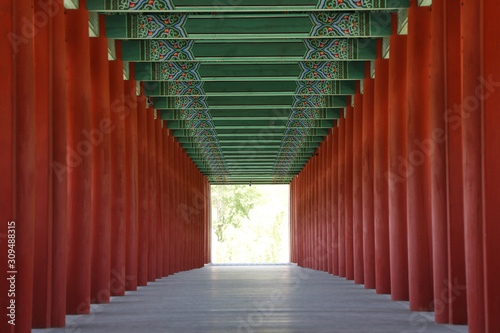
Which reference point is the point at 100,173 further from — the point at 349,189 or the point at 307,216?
the point at 307,216

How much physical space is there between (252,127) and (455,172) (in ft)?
49.9

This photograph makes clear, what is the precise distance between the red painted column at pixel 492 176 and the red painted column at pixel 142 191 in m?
11.7

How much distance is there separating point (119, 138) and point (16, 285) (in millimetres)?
6999

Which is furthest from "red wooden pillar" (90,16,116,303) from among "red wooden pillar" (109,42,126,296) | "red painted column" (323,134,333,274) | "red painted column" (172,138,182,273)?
"red painted column" (172,138,182,273)

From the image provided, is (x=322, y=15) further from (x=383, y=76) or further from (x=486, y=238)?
(x=486, y=238)

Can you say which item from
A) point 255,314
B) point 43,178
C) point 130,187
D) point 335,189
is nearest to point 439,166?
point 255,314

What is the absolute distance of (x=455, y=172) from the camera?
918 cm

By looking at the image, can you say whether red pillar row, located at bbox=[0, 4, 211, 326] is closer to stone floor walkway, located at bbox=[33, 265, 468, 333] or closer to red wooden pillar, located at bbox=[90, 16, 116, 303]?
red wooden pillar, located at bbox=[90, 16, 116, 303]

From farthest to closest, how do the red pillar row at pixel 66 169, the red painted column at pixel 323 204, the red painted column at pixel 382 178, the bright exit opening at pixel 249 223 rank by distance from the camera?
the bright exit opening at pixel 249 223
the red painted column at pixel 323 204
the red painted column at pixel 382 178
the red pillar row at pixel 66 169

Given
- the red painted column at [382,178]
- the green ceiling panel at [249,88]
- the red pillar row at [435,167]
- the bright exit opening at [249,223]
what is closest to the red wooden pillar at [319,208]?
the red pillar row at [435,167]

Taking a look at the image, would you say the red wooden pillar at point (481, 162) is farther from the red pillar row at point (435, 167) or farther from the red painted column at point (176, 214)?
the red painted column at point (176, 214)

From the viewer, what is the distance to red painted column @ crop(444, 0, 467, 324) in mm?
9070

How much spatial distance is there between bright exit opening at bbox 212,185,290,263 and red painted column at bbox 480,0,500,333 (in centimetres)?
5583

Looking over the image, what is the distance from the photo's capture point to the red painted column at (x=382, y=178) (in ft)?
47.4
